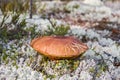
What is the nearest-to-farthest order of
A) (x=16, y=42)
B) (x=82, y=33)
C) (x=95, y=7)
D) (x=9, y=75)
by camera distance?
(x=9, y=75) < (x=16, y=42) < (x=82, y=33) < (x=95, y=7)

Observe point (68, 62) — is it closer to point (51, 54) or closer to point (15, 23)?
point (51, 54)

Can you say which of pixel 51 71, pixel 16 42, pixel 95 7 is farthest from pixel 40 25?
pixel 95 7

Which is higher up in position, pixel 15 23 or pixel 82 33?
pixel 15 23

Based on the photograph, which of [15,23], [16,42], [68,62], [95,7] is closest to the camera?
[68,62]

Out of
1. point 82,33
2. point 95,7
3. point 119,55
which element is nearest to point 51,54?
point 119,55

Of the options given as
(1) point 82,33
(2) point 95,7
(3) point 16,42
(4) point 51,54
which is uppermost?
(4) point 51,54

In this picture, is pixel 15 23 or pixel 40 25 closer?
pixel 15 23

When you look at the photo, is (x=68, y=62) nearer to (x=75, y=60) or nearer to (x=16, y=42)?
(x=75, y=60)
